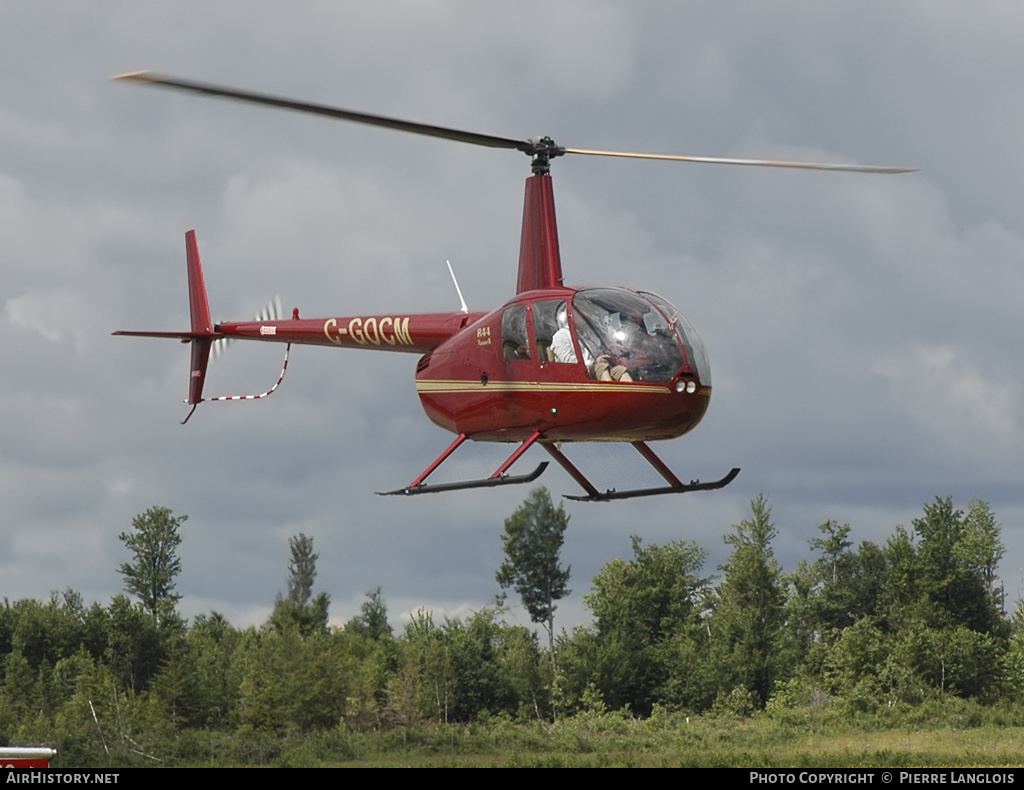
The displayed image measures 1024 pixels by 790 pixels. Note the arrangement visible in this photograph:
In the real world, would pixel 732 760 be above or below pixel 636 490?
below

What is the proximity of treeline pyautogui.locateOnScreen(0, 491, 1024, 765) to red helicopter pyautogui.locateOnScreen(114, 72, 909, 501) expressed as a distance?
22878 millimetres

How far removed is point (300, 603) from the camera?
42469 mm

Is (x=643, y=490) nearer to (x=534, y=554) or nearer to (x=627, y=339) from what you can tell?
(x=627, y=339)

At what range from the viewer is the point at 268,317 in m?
25.2

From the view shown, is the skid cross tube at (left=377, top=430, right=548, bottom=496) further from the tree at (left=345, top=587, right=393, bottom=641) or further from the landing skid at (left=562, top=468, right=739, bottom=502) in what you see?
the tree at (left=345, top=587, right=393, bottom=641)

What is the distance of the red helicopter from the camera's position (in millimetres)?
17734

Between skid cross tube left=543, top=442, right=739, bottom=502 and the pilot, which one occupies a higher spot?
the pilot

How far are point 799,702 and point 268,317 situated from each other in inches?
1635

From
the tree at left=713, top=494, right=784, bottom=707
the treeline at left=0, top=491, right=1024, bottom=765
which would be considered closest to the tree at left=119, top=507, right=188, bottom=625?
the treeline at left=0, top=491, right=1024, bottom=765

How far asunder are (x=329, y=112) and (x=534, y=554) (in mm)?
43296

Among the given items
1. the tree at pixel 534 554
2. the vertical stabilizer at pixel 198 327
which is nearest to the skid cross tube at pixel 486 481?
the vertical stabilizer at pixel 198 327

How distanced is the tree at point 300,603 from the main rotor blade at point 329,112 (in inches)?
917
